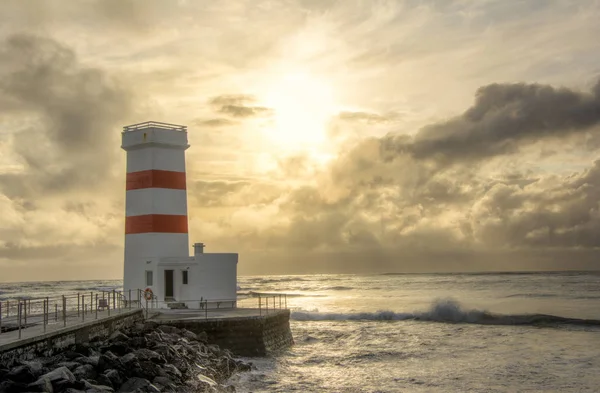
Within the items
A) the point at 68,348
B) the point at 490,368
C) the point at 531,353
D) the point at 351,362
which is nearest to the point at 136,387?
the point at 68,348

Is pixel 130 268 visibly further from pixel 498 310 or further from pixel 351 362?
pixel 498 310

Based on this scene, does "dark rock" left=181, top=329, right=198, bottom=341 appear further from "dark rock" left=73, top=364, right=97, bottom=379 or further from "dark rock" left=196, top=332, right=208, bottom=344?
"dark rock" left=73, top=364, right=97, bottom=379

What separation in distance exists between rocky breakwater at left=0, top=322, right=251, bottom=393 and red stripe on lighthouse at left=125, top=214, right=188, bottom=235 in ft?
17.6

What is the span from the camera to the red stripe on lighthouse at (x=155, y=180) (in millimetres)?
21062

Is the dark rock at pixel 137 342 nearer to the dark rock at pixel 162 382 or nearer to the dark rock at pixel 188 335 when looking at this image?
the dark rock at pixel 162 382

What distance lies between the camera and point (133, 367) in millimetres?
10938

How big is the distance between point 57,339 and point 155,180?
10561mm

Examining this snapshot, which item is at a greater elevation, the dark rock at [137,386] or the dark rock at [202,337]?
the dark rock at [202,337]

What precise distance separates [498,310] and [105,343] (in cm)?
2867

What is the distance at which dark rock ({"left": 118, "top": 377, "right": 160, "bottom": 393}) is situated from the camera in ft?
32.1

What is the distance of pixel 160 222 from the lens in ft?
69.0

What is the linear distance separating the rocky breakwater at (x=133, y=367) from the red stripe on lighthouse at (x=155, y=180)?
6235mm

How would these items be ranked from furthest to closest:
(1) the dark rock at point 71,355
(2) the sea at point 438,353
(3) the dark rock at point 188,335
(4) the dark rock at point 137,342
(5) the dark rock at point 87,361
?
(3) the dark rock at point 188,335
(2) the sea at point 438,353
(4) the dark rock at point 137,342
(1) the dark rock at point 71,355
(5) the dark rock at point 87,361

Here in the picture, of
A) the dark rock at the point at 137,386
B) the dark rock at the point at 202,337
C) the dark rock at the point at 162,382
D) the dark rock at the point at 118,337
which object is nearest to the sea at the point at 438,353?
the dark rock at the point at 202,337
